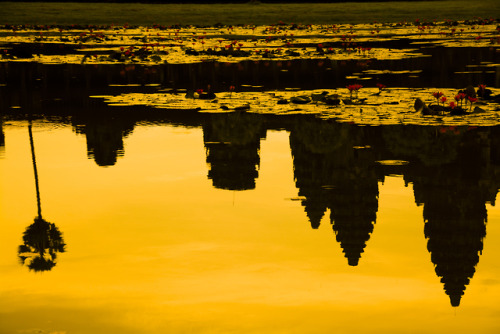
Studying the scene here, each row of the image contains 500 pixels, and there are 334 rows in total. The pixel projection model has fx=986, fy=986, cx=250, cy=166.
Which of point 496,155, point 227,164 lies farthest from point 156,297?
point 496,155

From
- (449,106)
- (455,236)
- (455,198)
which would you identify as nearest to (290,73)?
(449,106)

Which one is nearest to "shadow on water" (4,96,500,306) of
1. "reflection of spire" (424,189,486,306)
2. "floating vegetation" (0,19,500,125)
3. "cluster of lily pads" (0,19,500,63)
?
"reflection of spire" (424,189,486,306)

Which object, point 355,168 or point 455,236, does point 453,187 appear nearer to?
point 355,168

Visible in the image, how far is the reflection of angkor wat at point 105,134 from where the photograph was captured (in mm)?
14788

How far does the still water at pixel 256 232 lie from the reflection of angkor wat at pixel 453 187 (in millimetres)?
28

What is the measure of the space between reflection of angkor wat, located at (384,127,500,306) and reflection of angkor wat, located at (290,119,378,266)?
0.57m

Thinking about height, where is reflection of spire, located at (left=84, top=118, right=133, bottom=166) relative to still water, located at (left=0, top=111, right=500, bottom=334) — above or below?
below

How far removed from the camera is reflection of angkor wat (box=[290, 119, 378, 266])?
9984 mm

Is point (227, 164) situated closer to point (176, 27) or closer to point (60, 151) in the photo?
point (60, 151)

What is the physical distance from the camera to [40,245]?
966 centimetres

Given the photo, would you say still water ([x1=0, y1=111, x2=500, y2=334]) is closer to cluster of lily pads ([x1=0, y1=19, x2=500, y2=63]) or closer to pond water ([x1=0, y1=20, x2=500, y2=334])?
pond water ([x1=0, y1=20, x2=500, y2=334])

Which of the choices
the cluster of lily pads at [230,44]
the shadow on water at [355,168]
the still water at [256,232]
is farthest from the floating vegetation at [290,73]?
the still water at [256,232]

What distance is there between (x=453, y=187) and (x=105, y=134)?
7.01 m

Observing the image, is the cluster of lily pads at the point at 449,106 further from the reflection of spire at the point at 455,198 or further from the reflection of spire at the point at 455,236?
the reflection of spire at the point at 455,236
